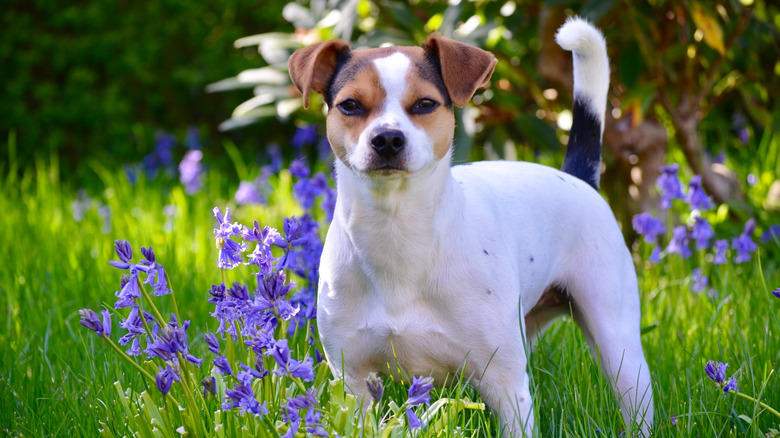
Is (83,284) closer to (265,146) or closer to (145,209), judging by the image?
(145,209)

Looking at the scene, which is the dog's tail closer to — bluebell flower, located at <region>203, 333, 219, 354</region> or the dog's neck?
the dog's neck

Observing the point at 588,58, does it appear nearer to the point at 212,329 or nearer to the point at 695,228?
the point at 695,228

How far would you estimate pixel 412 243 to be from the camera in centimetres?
267

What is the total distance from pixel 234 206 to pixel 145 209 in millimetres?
589

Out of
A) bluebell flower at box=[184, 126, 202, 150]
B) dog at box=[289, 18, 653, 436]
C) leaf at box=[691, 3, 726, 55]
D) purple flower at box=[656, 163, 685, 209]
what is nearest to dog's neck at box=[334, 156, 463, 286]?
dog at box=[289, 18, 653, 436]

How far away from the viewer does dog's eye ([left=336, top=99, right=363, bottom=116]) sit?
8.61ft

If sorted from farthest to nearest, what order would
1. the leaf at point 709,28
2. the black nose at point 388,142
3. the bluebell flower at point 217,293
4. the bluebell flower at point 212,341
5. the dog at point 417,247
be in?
the leaf at point 709,28 < the dog at point 417,247 < the black nose at point 388,142 < the bluebell flower at point 217,293 < the bluebell flower at point 212,341

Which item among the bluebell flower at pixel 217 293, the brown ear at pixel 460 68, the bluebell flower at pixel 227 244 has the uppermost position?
the brown ear at pixel 460 68

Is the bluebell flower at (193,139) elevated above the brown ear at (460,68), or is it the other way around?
the brown ear at (460,68)

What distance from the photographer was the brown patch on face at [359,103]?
260 cm

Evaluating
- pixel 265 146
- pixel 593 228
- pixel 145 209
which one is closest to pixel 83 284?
pixel 145 209

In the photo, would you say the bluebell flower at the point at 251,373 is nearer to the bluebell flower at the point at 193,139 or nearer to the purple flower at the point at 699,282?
the purple flower at the point at 699,282

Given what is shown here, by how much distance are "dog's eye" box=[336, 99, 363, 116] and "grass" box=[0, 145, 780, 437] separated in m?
0.77

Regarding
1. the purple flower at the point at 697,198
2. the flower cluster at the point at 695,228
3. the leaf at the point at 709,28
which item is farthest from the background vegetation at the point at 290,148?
the purple flower at the point at 697,198
